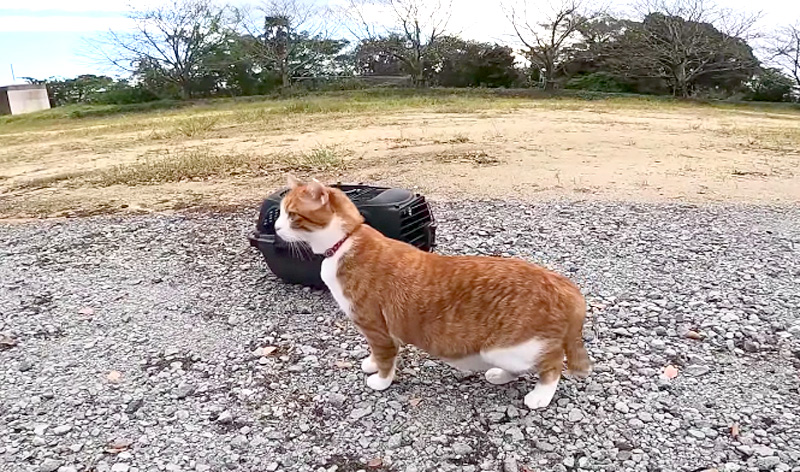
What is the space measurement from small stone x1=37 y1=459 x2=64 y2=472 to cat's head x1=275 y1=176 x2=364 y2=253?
1017 millimetres

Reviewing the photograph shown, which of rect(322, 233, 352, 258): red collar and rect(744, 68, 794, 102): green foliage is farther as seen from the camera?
rect(744, 68, 794, 102): green foliage

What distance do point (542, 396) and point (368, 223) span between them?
1138mm

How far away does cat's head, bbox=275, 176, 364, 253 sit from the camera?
2186mm

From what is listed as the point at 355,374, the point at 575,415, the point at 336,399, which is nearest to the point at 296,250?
the point at 355,374

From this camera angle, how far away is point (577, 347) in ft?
6.93

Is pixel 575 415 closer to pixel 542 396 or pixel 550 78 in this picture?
pixel 542 396

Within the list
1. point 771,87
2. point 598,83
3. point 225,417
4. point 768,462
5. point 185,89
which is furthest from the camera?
point 185,89

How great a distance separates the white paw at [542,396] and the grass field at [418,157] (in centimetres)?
292


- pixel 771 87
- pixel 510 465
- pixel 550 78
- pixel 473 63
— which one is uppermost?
pixel 473 63

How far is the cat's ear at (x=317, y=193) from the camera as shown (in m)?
2.17

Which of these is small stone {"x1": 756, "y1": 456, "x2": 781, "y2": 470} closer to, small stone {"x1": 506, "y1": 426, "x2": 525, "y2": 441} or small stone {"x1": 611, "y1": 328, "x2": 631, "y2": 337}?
small stone {"x1": 506, "y1": 426, "x2": 525, "y2": 441}

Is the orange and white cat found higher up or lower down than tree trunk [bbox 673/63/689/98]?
lower down

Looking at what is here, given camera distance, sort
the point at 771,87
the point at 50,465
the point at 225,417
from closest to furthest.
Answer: the point at 50,465 → the point at 225,417 → the point at 771,87

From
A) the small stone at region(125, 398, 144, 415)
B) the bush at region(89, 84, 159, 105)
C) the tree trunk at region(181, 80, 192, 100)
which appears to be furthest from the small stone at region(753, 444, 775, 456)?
the bush at region(89, 84, 159, 105)
